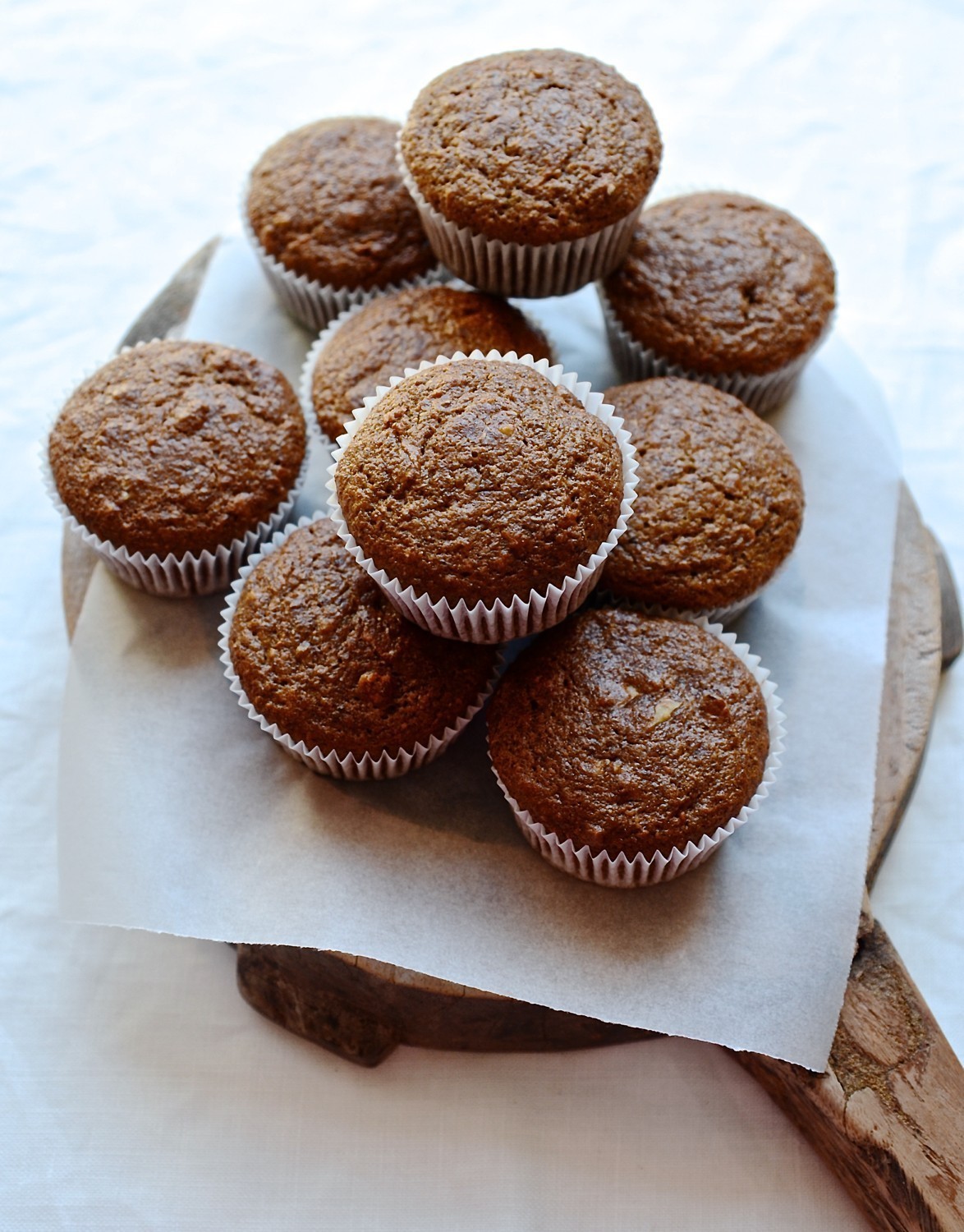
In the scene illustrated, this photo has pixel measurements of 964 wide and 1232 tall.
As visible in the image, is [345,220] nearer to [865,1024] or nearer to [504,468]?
[504,468]

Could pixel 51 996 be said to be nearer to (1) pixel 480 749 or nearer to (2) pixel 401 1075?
(2) pixel 401 1075

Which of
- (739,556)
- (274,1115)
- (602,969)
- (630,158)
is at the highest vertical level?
(630,158)

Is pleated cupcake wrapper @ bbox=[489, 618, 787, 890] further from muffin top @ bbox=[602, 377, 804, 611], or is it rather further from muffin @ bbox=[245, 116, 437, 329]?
muffin @ bbox=[245, 116, 437, 329]

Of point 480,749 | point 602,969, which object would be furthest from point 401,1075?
point 480,749

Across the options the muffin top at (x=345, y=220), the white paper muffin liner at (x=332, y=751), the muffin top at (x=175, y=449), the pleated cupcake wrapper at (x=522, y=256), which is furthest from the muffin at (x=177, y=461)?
the pleated cupcake wrapper at (x=522, y=256)

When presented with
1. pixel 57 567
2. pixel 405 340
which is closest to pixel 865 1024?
pixel 405 340

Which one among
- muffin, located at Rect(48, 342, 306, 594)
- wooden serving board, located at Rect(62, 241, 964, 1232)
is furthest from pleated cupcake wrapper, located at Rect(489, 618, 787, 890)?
muffin, located at Rect(48, 342, 306, 594)
